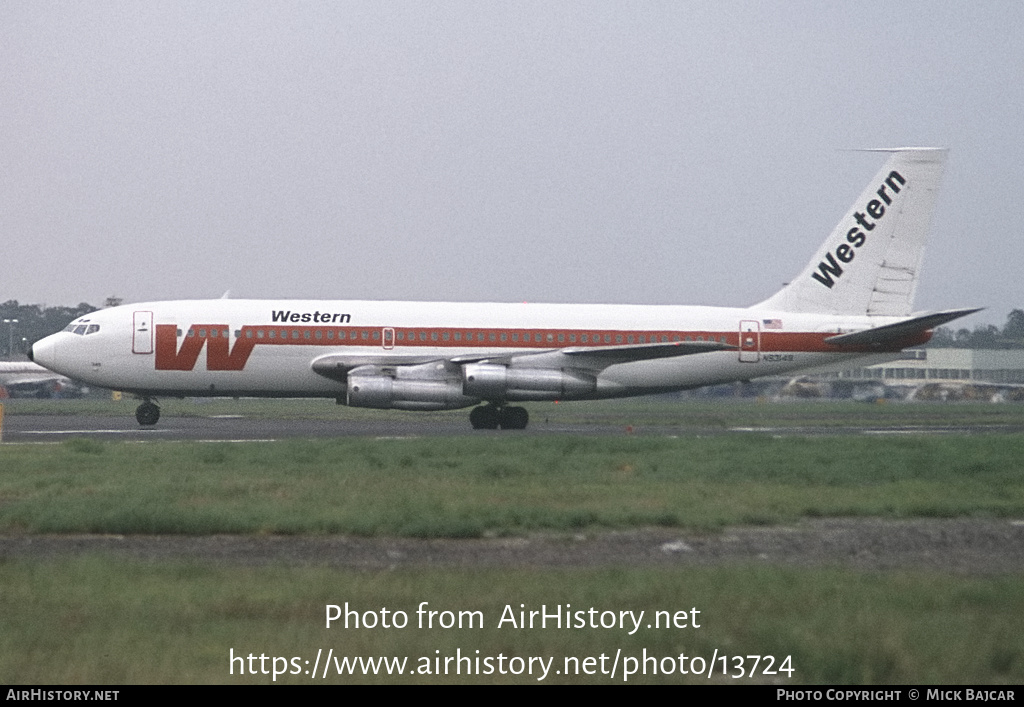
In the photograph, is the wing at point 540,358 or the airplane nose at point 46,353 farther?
the airplane nose at point 46,353

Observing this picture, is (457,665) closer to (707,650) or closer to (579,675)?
(579,675)

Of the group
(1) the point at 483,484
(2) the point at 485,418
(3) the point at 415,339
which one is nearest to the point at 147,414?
(3) the point at 415,339

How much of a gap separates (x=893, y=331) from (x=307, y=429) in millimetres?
16627

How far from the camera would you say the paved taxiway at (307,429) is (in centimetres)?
3041

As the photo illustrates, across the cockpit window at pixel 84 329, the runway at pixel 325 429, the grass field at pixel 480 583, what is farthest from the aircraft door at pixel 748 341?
the cockpit window at pixel 84 329

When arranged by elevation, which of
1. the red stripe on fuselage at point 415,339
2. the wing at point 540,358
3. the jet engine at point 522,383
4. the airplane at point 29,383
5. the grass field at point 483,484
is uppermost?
the red stripe on fuselage at point 415,339

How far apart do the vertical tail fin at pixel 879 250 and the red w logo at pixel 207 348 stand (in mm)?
15153

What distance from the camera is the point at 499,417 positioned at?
34.8 metres

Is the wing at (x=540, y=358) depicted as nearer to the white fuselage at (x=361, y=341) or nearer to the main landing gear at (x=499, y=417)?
the white fuselage at (x=361, y=341)

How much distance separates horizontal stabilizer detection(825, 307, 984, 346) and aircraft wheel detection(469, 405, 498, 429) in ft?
32.3

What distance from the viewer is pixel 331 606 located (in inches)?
369

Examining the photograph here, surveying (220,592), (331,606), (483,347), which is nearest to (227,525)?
(220,592)

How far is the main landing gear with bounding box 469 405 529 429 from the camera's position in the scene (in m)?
34.6

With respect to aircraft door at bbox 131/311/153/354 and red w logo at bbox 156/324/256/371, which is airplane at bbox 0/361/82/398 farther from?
red w logo at bbox 156/324/256/371
